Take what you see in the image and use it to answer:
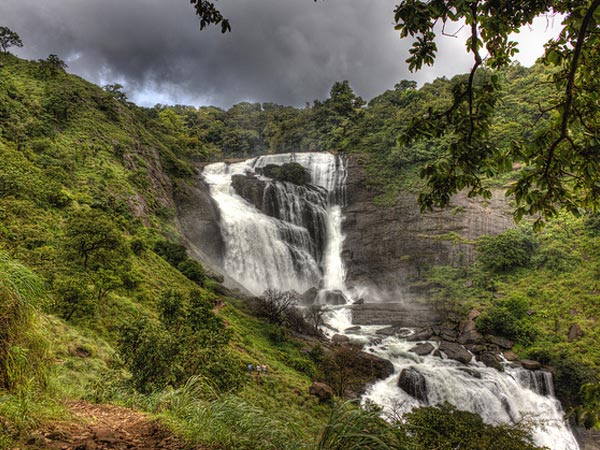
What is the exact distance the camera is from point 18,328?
9.39 ft

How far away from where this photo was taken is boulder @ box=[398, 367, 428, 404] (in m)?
13.5

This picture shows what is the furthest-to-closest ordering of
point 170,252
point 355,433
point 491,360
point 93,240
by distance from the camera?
point 170,252 → point 491,360 → point 93,240 → point 355,433

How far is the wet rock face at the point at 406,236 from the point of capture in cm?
2728

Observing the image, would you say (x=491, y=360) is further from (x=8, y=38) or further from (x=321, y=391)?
(x=8, y=38)

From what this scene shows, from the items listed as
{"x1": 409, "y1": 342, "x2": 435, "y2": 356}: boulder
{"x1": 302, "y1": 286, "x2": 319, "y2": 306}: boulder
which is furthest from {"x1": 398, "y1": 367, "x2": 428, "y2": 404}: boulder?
{"x1": 302, "y1": 286, "x2": 319, "y2": 306}: boulder

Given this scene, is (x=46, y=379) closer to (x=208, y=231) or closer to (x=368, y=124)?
(x=208, y=231)

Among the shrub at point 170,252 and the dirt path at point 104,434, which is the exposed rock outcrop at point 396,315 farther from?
the dirt path at point 104,434

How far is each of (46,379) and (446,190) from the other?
4.17 m

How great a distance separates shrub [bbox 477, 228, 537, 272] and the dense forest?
10 cm

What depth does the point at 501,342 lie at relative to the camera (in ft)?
57.3

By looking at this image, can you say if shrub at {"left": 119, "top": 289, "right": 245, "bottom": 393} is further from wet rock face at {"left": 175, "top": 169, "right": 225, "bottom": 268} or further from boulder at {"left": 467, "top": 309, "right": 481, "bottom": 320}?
boulder at {"left": 467, "top": 309, "right": 481, "bottom": 320}

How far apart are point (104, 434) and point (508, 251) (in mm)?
26786

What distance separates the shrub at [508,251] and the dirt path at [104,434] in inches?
1015

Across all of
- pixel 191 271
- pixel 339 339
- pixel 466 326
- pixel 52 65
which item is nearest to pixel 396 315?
pixel 466 326
